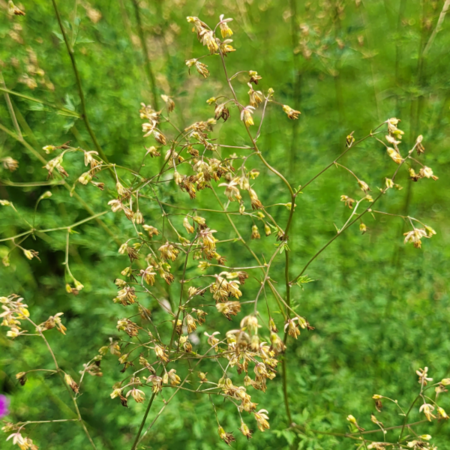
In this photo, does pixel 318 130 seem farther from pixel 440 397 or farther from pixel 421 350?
pixel 440 397

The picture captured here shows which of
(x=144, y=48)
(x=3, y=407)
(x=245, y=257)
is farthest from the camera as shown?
(x=245, y=257)

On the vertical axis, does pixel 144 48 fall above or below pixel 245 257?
above

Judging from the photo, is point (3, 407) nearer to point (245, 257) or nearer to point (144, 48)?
point (245, 257)

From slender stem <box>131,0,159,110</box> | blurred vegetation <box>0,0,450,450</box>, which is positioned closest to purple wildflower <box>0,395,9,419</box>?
blurred vegetation <box>0,0,450,450</box>

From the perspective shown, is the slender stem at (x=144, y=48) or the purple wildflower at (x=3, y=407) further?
the purple wildflower at (x=3, y=407)

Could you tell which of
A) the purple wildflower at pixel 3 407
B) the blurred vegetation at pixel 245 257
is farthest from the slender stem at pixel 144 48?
the purple wildflower at pixel 3 407

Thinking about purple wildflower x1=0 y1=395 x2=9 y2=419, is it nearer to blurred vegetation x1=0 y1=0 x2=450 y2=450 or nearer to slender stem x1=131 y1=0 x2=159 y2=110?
blurred vegetation x1=0 y1=0 x2=450 y2=450

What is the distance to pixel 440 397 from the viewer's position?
1.94m

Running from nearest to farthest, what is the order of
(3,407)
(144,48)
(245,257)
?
(144,48)
(3,407)
(245,257)

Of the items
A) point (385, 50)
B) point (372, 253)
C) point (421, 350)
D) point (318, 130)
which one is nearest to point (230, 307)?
point (421, 350)

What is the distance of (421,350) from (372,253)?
0.60 meters

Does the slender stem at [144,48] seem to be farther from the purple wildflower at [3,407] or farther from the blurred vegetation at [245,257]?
the purple wildflower at [3,407]

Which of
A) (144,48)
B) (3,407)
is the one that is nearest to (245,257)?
(144,48)

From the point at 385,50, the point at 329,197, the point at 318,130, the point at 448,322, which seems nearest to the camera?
the point at 448,322
